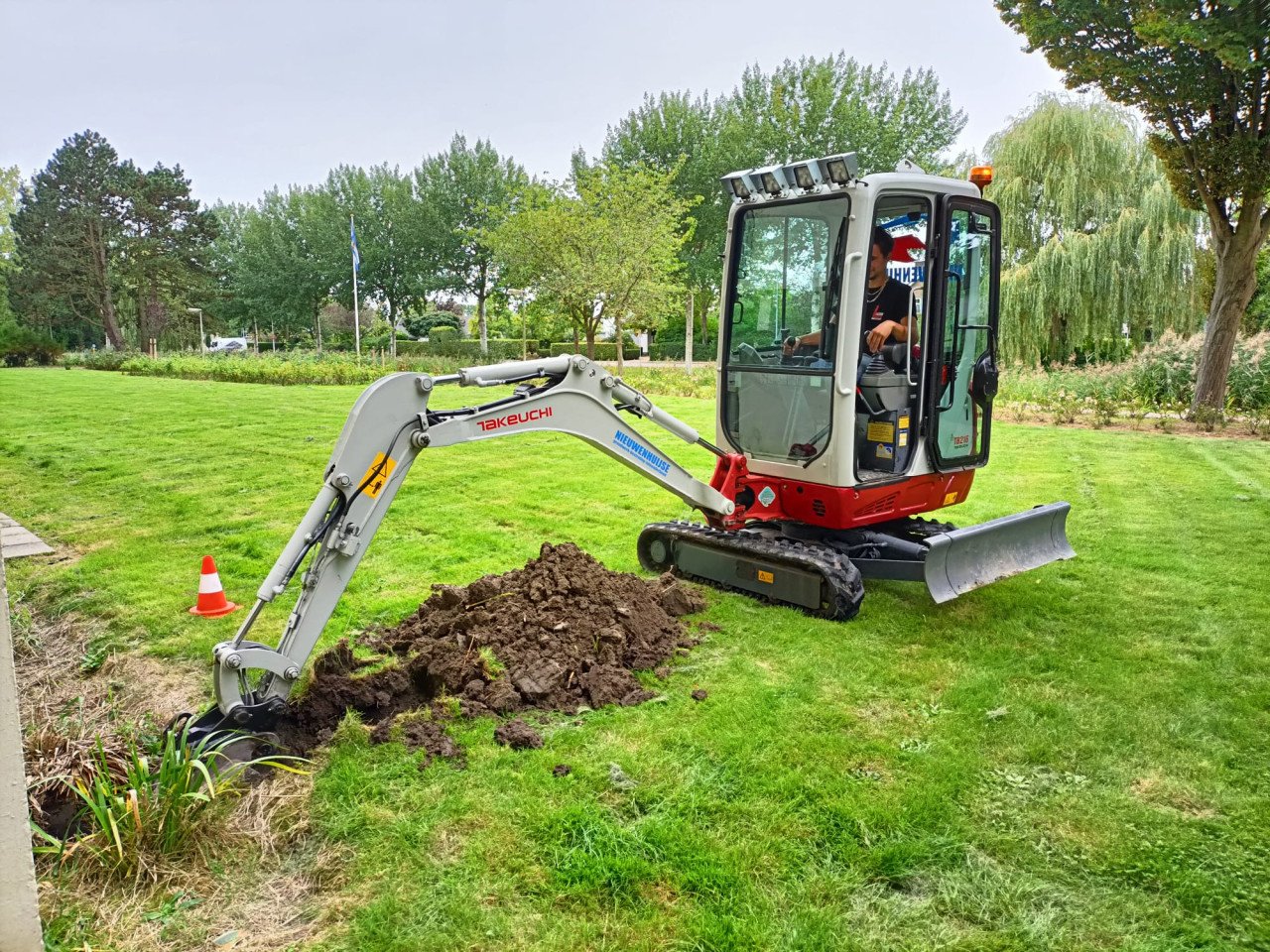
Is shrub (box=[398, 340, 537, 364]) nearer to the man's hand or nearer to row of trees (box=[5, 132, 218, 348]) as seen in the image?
row of trees (box=[5, 132, 218, 348])

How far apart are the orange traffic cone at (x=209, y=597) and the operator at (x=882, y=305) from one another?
419cm

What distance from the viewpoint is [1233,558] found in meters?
6.59

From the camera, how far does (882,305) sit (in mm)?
5312

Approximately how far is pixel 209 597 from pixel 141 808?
2.69 m

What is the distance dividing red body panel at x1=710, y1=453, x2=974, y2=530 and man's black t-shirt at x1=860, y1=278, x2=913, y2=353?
0.96m

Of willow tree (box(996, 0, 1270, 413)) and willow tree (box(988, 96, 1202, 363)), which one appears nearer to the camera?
willow tree (box(996, 0, 1270, 413))

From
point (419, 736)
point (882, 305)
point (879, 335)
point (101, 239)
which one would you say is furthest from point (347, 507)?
point (101, 239)

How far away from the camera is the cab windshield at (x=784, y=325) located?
16.8 feet

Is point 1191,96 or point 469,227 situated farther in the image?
point 469,227

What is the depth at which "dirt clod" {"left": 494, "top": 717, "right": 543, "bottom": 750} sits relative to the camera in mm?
3648

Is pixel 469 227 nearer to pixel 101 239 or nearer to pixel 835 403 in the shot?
pixel 101 239

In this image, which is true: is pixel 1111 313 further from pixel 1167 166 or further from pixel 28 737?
pixel 28 737

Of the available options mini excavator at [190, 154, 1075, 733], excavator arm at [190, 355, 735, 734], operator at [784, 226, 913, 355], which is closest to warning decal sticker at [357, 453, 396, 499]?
excavator arm at [190, 355, 735, 734]

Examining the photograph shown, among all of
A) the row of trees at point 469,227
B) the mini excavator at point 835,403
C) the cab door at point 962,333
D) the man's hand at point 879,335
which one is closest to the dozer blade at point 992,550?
the mini excavator at point 835,403
